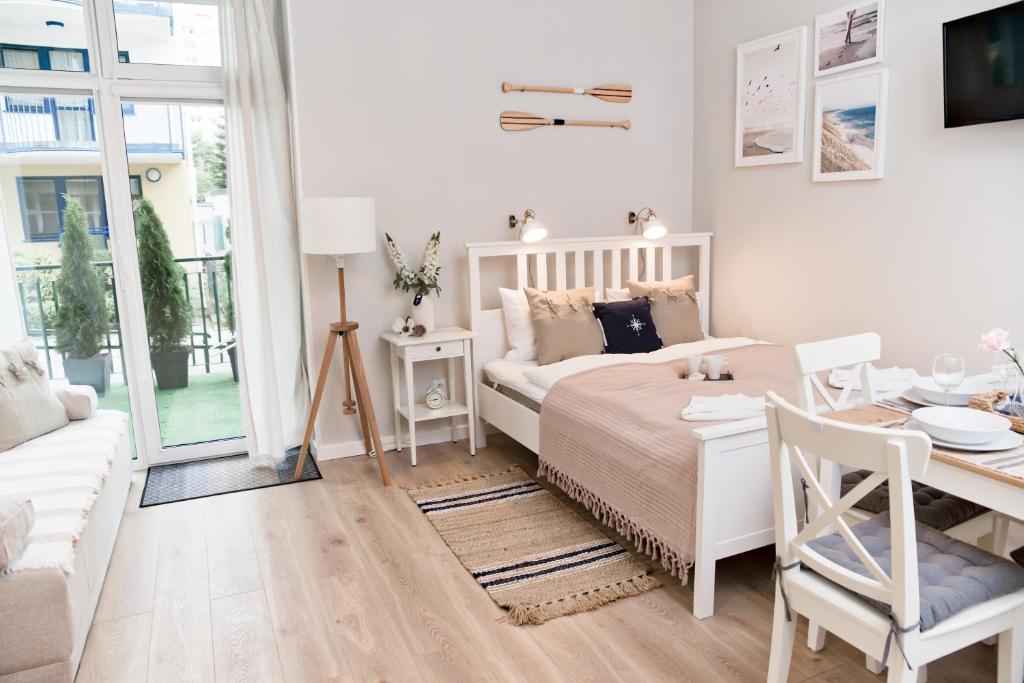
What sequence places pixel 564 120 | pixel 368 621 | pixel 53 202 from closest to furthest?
pixel 368 621 → pixel 53 202 → pixel 564 120

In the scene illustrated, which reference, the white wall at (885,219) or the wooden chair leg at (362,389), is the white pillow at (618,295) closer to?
the white wall at (885,219)

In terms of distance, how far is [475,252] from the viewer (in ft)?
13.8

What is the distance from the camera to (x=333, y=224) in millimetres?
3625

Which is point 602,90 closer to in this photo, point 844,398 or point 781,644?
point 844,398

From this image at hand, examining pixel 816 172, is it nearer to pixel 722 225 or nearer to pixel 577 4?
pixel 722 225

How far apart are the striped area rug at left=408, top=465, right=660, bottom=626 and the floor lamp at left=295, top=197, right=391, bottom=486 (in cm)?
53

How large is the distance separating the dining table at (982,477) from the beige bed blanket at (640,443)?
0.81m

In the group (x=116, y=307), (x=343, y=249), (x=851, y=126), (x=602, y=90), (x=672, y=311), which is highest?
(x=602, y=90)

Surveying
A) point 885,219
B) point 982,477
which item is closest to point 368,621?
point 982,477

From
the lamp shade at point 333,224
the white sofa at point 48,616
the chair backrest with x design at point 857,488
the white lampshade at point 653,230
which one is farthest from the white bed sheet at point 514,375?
the white sofa at point 48,616

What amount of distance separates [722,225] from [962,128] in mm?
1635

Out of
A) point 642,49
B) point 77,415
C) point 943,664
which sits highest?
point 642,49

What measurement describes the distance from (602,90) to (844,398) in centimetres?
279

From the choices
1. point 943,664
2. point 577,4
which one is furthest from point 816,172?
point 943,664
